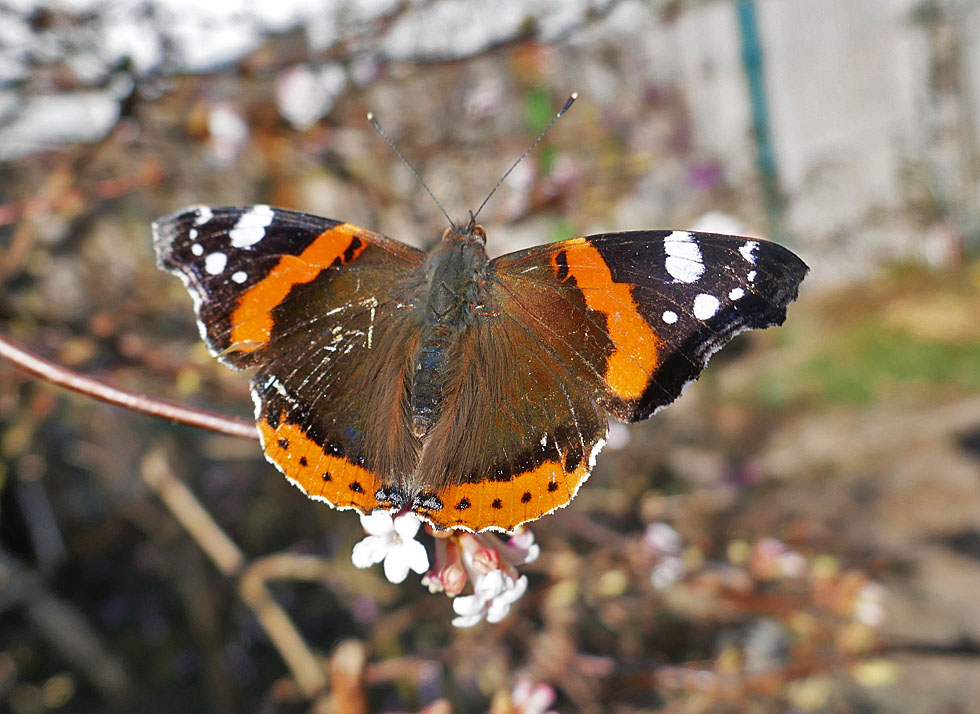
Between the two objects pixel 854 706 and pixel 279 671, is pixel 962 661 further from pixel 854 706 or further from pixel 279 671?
pixel 279 671

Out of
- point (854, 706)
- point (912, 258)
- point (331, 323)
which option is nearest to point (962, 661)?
point (854, 706)

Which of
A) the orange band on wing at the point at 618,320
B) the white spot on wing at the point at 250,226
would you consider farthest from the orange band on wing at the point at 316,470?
the orange band on wing at the point at 618,320

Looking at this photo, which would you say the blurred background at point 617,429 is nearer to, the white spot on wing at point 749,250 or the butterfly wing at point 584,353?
the butterfly wing at point 584,353

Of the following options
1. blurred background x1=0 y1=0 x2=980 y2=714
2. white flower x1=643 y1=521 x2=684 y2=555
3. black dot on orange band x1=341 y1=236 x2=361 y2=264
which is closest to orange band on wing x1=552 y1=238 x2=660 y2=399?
black dot on orange band x1=341 y1=236 x2=361 y2=264

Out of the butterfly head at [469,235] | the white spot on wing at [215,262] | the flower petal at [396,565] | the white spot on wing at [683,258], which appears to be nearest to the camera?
the flower petal at [396,565]

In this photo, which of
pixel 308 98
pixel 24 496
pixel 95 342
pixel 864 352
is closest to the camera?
pixel 95 342

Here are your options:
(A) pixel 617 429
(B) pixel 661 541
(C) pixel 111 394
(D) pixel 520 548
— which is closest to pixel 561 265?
(D) pixel 520 548

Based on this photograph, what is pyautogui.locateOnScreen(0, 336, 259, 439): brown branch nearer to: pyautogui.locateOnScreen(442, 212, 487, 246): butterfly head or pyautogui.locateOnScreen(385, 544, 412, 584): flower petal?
pyautogui.locateOnScreen(385, 544, 412, 584): flower petal
